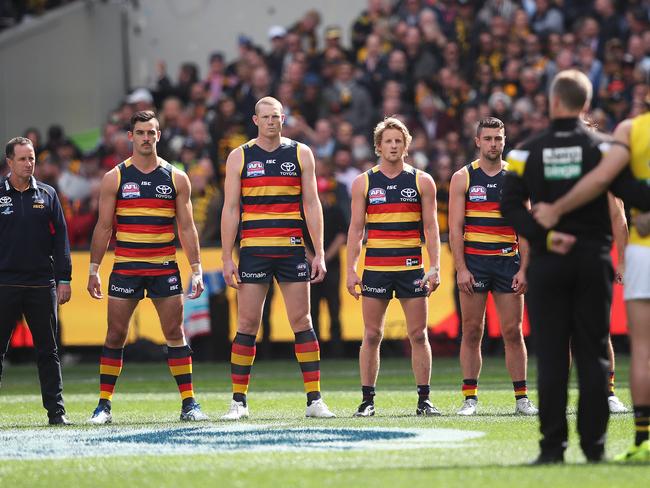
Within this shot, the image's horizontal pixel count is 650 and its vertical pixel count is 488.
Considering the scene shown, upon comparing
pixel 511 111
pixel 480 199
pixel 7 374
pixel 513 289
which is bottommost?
pixel 7 374

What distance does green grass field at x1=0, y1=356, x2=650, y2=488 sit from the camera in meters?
7.68

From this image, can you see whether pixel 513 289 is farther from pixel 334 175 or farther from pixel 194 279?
pixel 334 175

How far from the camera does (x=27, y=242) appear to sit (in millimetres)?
11344

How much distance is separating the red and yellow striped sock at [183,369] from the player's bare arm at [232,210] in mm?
708

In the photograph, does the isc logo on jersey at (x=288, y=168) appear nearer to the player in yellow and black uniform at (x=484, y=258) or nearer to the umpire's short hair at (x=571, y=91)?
the player in yellow and black uniform at (x=484, y=258)

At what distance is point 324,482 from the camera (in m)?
7.51

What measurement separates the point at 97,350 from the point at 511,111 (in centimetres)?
704

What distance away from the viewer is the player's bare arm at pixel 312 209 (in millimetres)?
11375

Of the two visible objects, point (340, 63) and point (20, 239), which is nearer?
point (20, 239)

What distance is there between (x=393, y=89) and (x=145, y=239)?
35.5 ft

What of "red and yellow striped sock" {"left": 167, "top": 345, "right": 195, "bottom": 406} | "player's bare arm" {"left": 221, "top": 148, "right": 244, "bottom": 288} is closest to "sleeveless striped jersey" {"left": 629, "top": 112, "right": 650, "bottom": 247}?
"player's bare arm" {"left": 221, "top": 148, "right": 244, "bottom": 288}

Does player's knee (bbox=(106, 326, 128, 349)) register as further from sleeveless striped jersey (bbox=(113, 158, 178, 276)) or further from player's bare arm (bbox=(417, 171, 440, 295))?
player's bare arm (bbox=(417, 171, 440, 295))

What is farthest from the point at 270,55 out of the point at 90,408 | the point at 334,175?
the point at 90,408

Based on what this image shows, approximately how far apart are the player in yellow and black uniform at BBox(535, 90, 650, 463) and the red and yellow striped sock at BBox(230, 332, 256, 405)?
3.97 m
